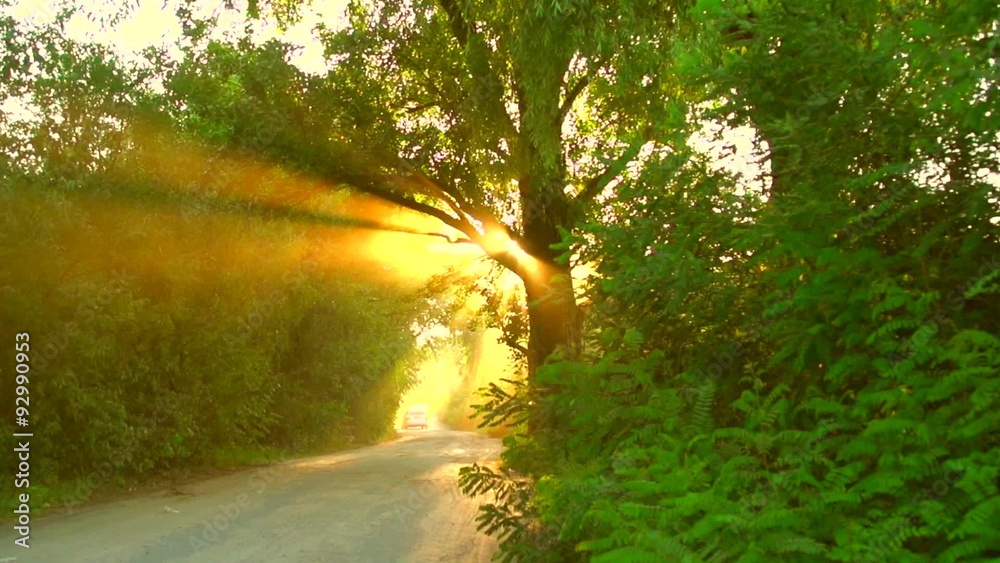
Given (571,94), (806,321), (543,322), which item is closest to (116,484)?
(543,322)

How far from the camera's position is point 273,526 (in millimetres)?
11203

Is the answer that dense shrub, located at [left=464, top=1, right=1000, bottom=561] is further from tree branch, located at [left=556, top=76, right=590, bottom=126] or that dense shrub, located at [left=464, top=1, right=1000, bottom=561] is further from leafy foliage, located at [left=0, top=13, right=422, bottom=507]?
leafy foliage, located at [left=0, top=13, right=422, bottom=507]

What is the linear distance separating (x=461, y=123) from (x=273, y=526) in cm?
776

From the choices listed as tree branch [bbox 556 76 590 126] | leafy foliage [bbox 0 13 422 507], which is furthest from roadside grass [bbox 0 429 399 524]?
tree branch [bbox 556 76 590 126]

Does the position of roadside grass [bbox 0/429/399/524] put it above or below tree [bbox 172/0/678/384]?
below

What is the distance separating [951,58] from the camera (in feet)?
12.5

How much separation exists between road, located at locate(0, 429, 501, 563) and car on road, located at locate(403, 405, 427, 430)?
5645 cm

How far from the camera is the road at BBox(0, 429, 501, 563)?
9.15 meters

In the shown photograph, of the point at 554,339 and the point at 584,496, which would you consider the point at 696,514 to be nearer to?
the point at 584,496

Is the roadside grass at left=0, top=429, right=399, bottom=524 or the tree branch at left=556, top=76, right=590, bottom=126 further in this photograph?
the tree branch at left=556, top=76, right=590, bottom=126

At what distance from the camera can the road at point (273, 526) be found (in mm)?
9148

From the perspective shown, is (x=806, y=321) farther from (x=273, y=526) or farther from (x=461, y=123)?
(x=461, y=123)

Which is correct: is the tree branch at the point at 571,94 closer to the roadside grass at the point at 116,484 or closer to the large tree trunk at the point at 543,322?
the large tree trunk at the point at 543,322

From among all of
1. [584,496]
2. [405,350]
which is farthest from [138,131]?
[405,350]
